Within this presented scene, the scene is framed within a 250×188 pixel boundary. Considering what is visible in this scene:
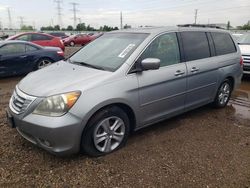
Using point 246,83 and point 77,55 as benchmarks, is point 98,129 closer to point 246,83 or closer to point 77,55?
point 77,55

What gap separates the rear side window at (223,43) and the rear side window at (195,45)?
1.10ft

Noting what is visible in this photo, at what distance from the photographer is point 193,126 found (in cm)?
430

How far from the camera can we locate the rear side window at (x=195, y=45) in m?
4.17

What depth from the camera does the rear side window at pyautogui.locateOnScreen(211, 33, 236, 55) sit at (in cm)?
483

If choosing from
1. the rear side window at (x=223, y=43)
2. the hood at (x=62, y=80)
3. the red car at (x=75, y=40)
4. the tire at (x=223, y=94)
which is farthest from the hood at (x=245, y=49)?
the red car at (x=75, y=40)

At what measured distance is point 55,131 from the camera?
2.76m

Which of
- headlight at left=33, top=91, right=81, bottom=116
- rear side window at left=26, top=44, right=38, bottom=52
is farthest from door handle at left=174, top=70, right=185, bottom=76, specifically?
rear side window at left=26, top=44, right=38, bottom=52

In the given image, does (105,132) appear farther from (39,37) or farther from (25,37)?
(39,37)

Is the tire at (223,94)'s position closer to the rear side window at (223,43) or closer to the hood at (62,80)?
the rear side window at (223,43)

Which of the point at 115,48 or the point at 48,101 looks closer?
the point at 48,101

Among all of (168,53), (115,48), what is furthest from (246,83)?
(115,48)

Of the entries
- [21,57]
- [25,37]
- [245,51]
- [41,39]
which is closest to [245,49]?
[245,51]

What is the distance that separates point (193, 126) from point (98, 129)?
1.92 meters

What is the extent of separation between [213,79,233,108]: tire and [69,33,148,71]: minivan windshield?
224cm
